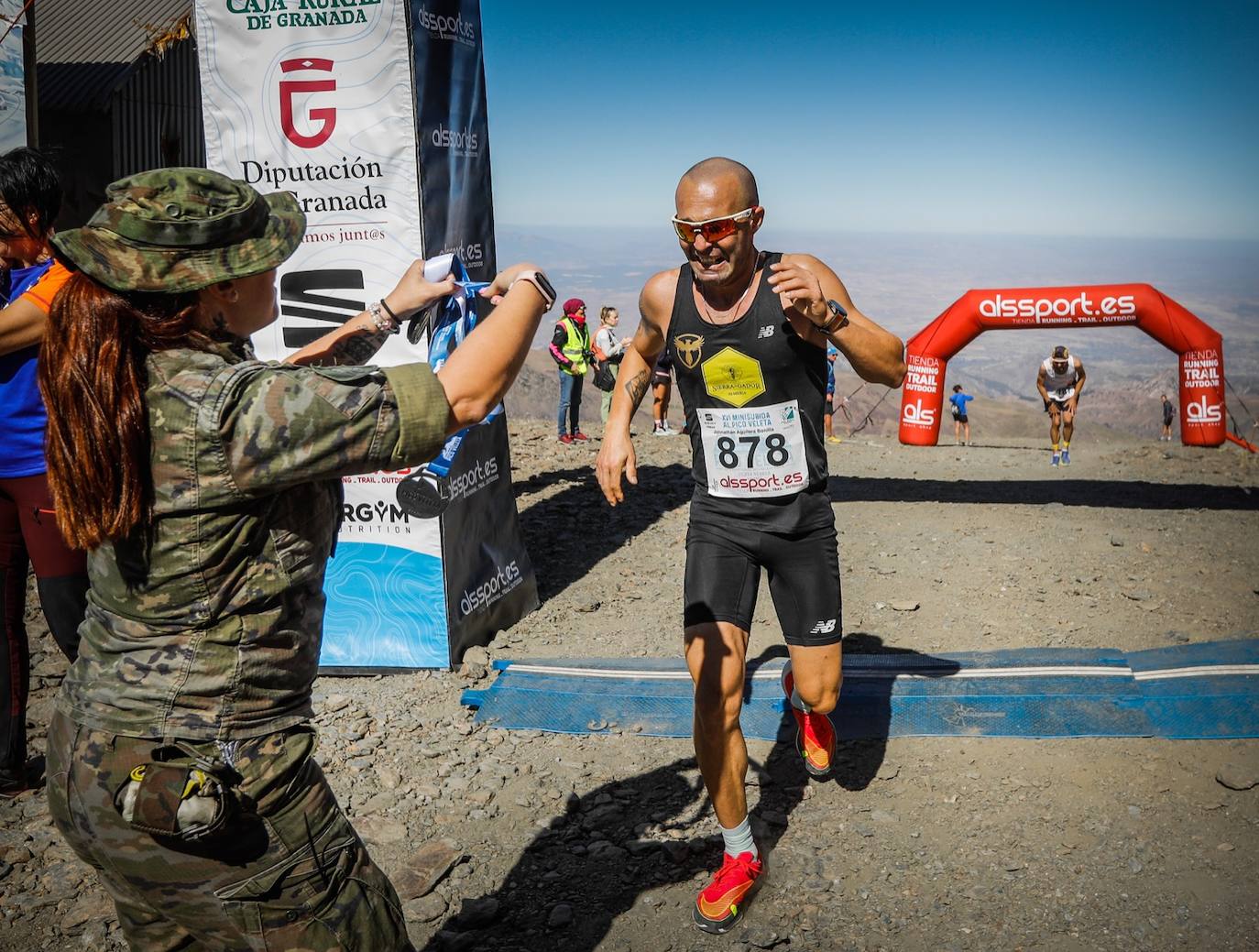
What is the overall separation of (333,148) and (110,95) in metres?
13.2

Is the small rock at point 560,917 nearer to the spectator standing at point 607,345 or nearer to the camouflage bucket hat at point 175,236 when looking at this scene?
the camouflage bucket hat at point 175,236

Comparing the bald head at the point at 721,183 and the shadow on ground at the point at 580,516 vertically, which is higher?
the bald head at the point at 721,183

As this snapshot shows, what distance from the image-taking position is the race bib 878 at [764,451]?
12.6 ft

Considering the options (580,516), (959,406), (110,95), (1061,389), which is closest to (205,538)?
(580,516)

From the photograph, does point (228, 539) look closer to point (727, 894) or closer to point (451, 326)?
point (727, 894)

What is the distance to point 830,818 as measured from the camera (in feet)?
13.8

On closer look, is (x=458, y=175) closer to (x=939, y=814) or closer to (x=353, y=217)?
(x=353, y=217)

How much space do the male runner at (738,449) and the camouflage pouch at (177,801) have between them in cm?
187

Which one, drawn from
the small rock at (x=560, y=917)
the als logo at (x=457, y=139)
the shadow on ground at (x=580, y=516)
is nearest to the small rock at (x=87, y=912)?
the small rock at (x=560, y=917)

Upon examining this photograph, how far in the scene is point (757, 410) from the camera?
3.84 meters

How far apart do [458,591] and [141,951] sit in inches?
150

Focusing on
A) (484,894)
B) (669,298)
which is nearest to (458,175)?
(669,298)

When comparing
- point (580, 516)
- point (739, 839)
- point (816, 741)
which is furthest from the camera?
point (580, 516)

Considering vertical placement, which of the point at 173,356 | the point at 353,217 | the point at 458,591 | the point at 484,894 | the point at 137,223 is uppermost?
the point at 353,217
